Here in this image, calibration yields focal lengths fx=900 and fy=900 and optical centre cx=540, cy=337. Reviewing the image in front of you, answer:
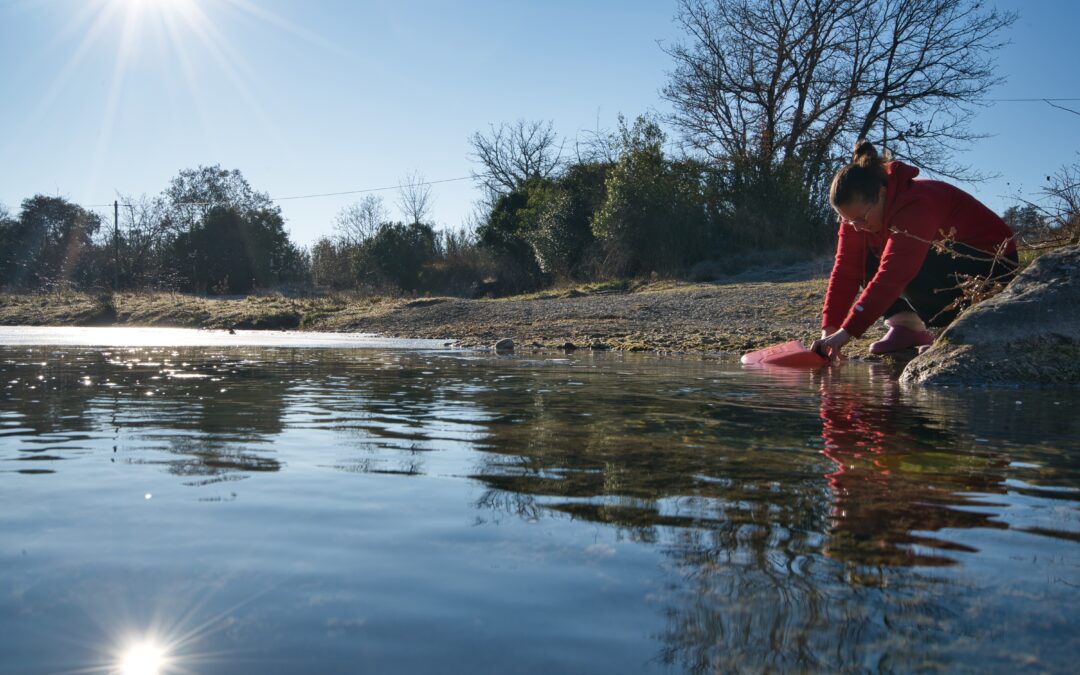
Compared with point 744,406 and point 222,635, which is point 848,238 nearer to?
point 744,406

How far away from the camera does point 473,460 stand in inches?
128

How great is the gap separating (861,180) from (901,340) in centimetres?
274

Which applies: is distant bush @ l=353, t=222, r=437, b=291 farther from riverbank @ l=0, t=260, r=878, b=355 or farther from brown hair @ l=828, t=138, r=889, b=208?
brown hair @ l=828, t=138, r=889, b=208

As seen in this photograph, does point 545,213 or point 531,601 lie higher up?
point 545,213

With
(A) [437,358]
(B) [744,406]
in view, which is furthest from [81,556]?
(A) [437,358]

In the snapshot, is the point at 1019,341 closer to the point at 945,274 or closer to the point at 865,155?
the point at 945,274

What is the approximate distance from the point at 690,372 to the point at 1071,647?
6.32m

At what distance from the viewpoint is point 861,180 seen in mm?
5777

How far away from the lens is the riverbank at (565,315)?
1226cm

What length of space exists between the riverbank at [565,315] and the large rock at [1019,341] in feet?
9.44

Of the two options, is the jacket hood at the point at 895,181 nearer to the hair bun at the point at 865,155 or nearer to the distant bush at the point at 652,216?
the hair bun at the point at 865,155

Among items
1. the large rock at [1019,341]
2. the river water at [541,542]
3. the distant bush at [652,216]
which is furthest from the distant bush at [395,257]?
the river water at [541,542]

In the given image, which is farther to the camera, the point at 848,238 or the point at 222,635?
the point at 848,238

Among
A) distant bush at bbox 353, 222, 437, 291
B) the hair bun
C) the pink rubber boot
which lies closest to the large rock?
the pink rubber boot
